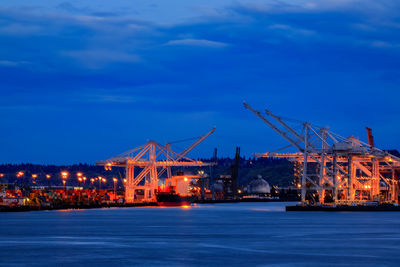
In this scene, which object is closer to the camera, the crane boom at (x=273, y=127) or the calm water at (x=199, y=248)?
the calm water at (x=199, y=248)

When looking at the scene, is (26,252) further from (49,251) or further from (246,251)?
(246,251)

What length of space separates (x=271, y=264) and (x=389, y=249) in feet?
35.2

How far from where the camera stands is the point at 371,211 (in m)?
115

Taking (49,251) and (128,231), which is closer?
(49,251)

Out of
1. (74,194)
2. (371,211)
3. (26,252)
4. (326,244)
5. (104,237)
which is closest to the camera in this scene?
(26,252)

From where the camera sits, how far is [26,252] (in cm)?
3947

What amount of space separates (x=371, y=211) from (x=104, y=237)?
73.0m

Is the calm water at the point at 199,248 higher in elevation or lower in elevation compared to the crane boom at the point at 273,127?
lower

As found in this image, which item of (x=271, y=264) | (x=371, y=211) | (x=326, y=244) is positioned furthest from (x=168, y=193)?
(x=271, y=264)

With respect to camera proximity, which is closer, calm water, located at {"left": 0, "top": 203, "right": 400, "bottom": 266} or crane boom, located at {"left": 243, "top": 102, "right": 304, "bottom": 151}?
calm water, located at {"left": 0, "top": 203, "right": 400, "bottom": 266}

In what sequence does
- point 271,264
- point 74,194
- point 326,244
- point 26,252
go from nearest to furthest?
point 271,264 < point 26,252 < point 326,244 < point 74,194

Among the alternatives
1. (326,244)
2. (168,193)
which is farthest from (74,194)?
(326,244)

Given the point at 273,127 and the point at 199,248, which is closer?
the point at 199,248

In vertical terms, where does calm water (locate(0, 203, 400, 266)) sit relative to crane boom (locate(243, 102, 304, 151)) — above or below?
below
